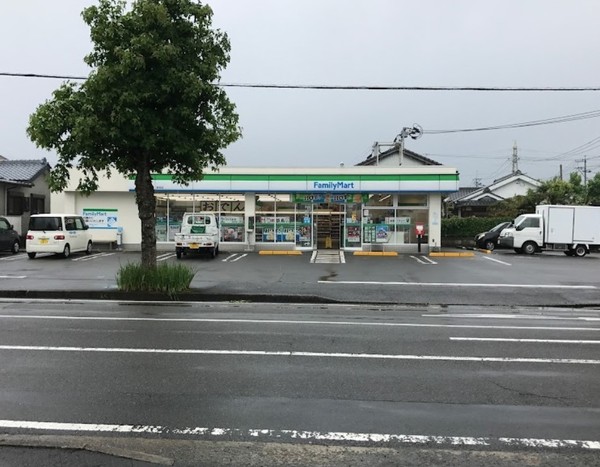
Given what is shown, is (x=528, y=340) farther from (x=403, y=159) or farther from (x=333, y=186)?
(x=403, y=159)

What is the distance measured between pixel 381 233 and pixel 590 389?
22336 mm

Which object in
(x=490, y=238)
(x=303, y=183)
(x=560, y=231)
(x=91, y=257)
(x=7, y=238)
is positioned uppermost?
(x=303, y=183)

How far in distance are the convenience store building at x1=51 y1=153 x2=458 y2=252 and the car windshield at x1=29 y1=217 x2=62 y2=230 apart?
5.27 meters

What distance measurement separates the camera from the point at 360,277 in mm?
16781

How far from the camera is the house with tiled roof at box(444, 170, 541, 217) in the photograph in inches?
1815

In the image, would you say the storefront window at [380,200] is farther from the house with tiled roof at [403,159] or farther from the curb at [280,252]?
the house with tiled roof at [403,159]

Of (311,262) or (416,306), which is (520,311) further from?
(311,262)

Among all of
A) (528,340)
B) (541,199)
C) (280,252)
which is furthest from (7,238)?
(541,199)

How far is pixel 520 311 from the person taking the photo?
38.1ft

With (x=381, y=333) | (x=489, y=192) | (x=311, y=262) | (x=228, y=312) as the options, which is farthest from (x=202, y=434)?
(x=489, y=192)

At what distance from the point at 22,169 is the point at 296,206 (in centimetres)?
1826

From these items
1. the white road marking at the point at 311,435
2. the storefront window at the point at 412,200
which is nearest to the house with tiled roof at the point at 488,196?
the storefront window at the point at 412,200

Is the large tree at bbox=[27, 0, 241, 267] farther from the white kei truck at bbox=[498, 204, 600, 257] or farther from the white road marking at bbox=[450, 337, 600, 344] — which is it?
the white kei truck at bbox=[498, 204, 600, 257]

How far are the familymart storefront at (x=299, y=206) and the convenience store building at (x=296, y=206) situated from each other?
0.17 feet
